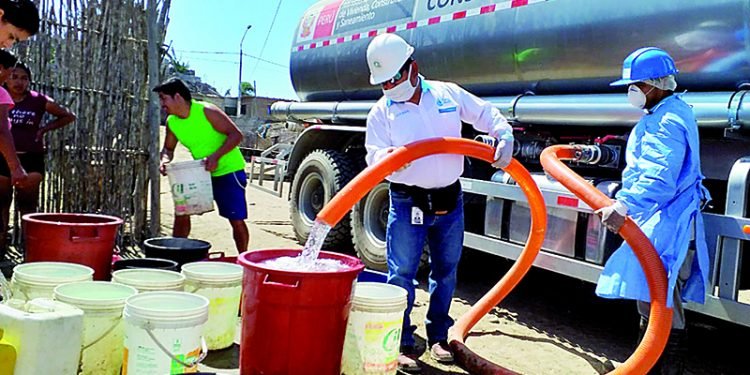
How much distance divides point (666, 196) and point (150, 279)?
2.51 meters

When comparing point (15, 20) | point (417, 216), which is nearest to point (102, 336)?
point (15, 20)

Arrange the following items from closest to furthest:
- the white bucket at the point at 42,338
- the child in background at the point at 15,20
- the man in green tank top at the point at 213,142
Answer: the white bucket at the point at 42,338
the child in background at the point at 15,20
the man in green tank top at the point at 213,142

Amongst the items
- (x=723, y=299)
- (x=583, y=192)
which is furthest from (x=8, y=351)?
(x=723, y=299)

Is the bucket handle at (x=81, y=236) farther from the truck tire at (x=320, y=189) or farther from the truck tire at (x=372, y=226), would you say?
the truck tire at (x=320, y=189)

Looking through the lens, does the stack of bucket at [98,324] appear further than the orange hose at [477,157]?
No

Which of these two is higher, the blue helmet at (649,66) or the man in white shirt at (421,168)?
the blue helmet at (649,66)

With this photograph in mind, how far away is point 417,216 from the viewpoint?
12.6ft

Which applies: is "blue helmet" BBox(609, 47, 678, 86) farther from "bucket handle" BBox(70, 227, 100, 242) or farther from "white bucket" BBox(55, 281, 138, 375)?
"bucket handle" BBox(70, 227, 100, 242)

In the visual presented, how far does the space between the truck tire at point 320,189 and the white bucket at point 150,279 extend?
3301 mm

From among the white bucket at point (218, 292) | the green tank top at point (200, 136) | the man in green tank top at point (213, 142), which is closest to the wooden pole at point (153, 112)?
the man in green tank top at point (213, 142)

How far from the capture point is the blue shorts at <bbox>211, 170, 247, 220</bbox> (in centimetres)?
519

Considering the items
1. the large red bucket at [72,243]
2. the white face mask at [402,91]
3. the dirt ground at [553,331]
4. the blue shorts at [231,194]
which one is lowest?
the dirt ground at [553,331]

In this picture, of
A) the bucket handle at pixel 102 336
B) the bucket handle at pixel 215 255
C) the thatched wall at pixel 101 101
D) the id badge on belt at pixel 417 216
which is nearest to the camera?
the bucket handle at pixel 102 336

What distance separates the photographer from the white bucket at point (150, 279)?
3332mm
